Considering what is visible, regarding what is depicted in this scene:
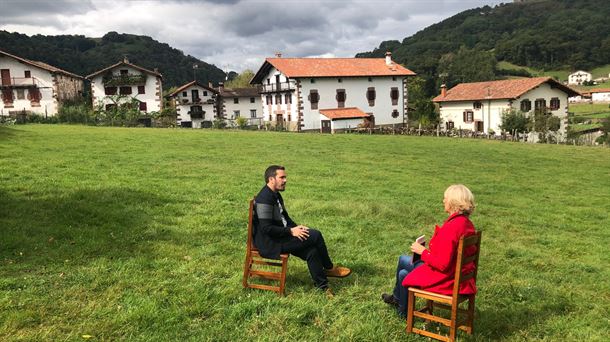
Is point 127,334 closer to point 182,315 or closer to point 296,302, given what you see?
point 182,315

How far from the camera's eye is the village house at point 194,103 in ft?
206

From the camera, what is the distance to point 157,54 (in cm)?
11862

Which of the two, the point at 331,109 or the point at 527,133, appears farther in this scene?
the point at 331,109

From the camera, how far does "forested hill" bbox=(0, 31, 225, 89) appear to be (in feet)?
263

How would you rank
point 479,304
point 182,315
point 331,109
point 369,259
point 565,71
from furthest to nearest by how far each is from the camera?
point 565,71
point 331,109
point 369,259
point 479,304
point 182,315

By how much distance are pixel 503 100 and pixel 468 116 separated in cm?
528

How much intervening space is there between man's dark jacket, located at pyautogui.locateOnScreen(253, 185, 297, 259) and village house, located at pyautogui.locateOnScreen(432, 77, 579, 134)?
44516 millimetres

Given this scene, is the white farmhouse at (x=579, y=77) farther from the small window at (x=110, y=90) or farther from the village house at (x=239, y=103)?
the small window at (x=110, y=90)

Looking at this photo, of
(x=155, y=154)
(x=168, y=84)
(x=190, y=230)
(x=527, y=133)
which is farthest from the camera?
(x=168, y=84)

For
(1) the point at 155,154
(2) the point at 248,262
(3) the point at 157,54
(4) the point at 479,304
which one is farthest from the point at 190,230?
(3) the point at 157,54

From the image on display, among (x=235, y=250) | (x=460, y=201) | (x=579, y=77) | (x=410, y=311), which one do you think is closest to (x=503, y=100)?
(x=235, y=250)

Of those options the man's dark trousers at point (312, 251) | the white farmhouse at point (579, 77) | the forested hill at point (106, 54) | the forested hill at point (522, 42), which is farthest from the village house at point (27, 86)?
the white farmhouse at point (579, 77)

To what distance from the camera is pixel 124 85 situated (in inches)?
2141

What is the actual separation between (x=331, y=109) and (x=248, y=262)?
43631 mm
